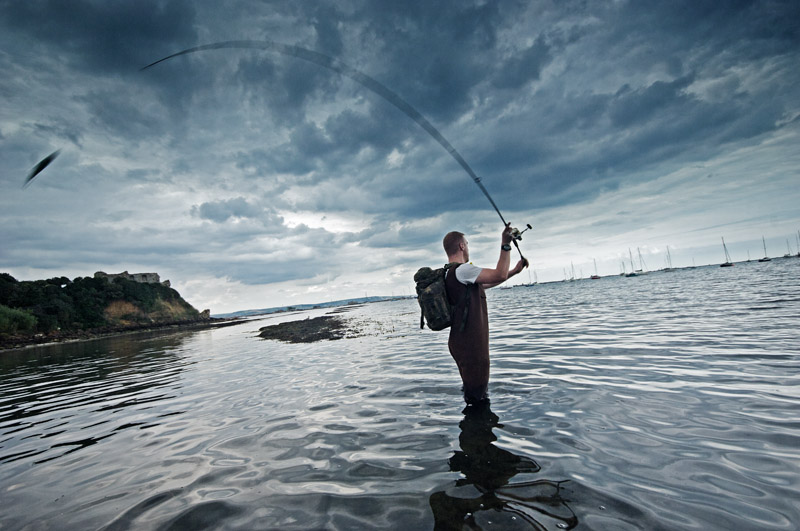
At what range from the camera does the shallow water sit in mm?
3188

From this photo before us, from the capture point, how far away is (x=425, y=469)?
13.2 ft

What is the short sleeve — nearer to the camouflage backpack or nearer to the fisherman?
the fisherman

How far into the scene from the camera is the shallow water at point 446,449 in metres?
3.19

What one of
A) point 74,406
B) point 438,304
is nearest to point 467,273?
point 438,304

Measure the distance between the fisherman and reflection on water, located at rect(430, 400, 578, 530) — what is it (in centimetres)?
137

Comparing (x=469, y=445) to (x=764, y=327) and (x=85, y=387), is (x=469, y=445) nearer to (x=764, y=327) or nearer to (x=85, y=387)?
(x=764, y=327)

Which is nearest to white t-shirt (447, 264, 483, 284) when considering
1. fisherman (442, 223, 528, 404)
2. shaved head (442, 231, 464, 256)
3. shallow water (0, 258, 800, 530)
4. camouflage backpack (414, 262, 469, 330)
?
fisherman (442, 223, 528, 404)

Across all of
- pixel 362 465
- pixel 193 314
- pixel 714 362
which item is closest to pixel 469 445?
pixel 362 465

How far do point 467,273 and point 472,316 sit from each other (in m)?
0.77

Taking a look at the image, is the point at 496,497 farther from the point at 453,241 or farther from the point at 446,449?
the point at 453,241

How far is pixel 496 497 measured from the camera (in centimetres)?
328

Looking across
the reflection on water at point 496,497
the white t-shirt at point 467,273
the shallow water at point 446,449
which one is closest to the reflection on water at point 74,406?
the shallow water at point 446,449

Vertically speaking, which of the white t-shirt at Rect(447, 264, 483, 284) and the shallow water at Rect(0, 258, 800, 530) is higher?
the white t-shirt at Rect(447, 264, 483, 284)

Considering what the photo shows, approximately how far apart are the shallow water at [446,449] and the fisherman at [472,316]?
70 cm
